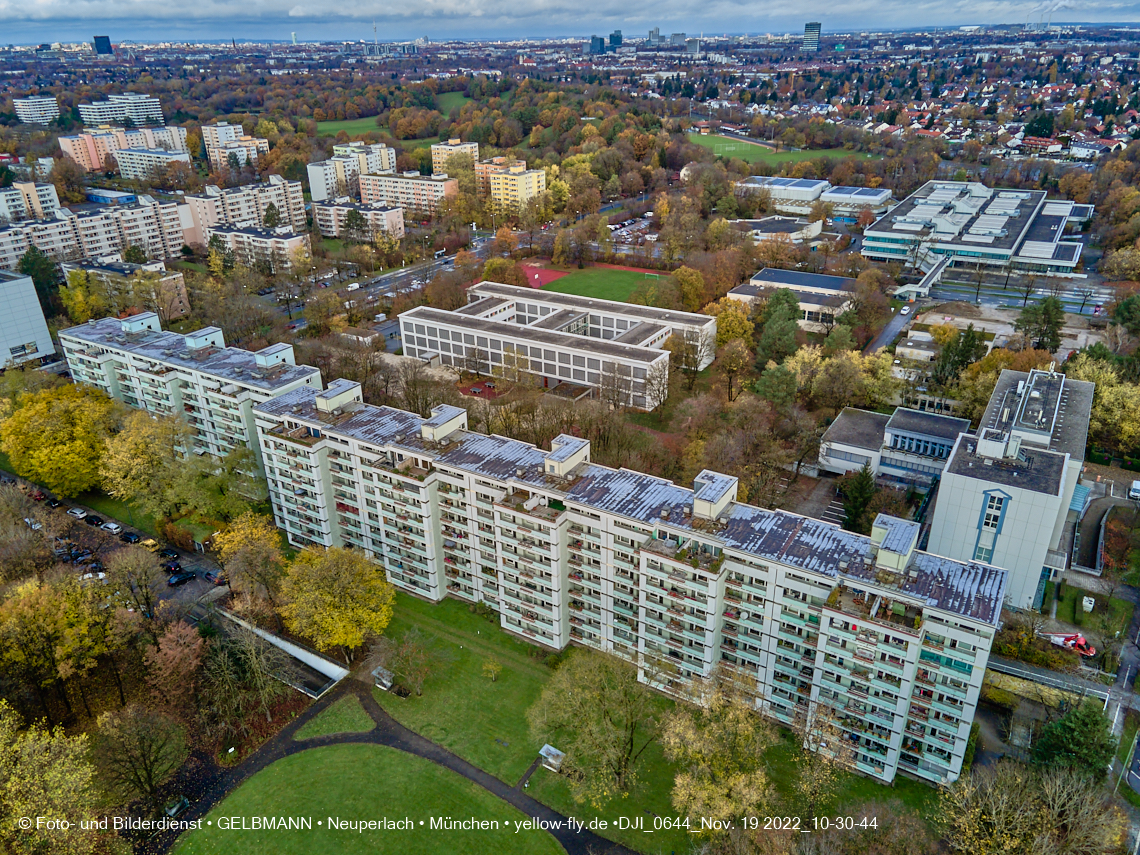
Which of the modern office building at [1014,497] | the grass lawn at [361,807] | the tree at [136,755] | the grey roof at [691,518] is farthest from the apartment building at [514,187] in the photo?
the tree at [136,755]

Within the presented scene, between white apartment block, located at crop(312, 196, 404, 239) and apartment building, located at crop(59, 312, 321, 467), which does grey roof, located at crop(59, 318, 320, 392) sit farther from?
white apartment block, located at crop(312, 196, 404, 239)

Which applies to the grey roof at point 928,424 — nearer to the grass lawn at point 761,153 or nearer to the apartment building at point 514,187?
the apartment building at point 514,187

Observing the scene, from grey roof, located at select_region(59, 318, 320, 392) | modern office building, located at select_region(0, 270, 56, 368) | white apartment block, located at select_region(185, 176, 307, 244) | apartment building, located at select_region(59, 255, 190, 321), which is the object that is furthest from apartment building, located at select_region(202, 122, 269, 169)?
grey roof, located at select_region(59, 318, 320, 392)

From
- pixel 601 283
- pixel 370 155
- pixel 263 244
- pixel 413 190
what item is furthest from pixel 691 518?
pixel 370 155

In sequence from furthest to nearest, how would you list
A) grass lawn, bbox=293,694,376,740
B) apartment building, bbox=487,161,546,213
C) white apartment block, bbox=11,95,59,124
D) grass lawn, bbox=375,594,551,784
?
white apartment block, bbox=11,95,59,124 → apartment building, bbox=487,161,546,213 → grass lawn, bbox=293,694,376,740 → grass lawn, bbox=375,594,551,784

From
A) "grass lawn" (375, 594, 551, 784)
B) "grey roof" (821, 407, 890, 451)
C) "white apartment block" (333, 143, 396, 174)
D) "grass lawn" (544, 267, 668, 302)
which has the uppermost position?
"white apartment block" (333, 143, 396, 174)

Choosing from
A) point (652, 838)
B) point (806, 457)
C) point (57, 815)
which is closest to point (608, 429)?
point (806, 457)
